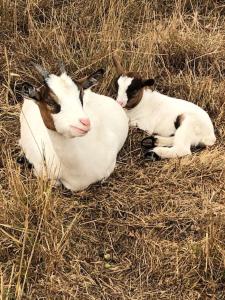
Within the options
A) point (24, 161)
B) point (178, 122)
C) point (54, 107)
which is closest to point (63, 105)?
point (54, 107)

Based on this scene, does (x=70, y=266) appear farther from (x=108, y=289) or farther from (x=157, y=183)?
(x=157, y=183)

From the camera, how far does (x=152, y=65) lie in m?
6.21

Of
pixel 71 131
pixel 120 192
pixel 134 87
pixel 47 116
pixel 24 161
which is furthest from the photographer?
pixel 134 87

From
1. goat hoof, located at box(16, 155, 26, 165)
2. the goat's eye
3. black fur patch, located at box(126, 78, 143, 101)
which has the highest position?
the goat's eye

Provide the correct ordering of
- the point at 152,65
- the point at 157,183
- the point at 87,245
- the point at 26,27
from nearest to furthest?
the point at 87,245, the point at 157,183, the point at 152,65, the point at 26,27

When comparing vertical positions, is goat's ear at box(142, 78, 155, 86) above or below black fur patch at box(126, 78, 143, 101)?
above

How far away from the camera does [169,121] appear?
5.60 m

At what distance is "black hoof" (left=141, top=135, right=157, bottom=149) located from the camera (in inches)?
215

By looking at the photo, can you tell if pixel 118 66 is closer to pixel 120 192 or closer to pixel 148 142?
pixel 148 142

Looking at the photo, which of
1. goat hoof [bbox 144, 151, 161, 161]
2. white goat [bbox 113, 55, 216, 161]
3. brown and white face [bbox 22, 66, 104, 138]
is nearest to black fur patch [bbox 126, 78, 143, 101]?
white goat [bbox 113, 55, 216, 161]

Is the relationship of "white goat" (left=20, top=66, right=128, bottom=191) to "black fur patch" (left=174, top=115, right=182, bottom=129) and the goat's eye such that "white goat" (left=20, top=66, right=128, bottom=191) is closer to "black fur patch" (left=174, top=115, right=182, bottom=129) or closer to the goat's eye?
the goat's eye

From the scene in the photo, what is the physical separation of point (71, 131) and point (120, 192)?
3.21 ft

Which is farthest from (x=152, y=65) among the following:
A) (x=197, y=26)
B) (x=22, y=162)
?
(x=22, y=162)

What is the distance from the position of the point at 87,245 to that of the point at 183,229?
0.69m
